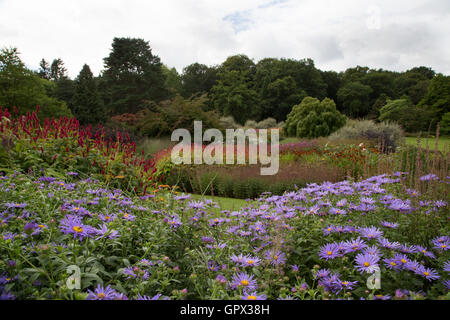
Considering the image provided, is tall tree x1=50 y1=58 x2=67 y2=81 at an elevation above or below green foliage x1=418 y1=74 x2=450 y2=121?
above

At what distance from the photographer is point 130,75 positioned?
27719 millimetres

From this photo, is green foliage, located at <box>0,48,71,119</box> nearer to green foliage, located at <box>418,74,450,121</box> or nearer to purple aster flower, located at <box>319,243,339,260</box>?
purple aster flower, located at <box>319,243,339,260</box>

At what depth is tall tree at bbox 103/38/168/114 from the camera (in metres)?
27.1

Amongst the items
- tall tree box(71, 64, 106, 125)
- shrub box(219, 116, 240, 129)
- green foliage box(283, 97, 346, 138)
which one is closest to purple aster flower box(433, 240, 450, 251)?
shrub box(219, 116, 240, 129)

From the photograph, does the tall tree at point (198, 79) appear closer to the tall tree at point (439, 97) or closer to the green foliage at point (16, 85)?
the tall tree at point (439, 97)

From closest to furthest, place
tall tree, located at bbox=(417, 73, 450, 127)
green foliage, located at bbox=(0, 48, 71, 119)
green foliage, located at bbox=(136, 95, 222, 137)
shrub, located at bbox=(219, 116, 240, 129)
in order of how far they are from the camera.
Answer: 1. green foliage, located at bbox=(0, 48, 71, 119)
2. green foliage, located at bbox=(136, 95, 222, 137)
3. shrub, located at bbox=(219, 116, 240, 129)
4. tall tree, located at bbox=(417, 73, 450, 127)

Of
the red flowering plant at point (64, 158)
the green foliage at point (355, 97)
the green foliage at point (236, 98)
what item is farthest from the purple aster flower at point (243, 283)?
the green foliage at point (355, 97)

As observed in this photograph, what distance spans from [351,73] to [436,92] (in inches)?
618

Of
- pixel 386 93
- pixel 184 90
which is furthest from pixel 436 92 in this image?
pixel 184 90

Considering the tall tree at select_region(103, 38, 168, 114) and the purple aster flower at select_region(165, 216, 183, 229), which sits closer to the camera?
the purple aster flower at select_region(165, 216, 183, 229)

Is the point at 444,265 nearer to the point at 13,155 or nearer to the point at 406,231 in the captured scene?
the point at 406,231

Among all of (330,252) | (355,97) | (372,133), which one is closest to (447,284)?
(330,252)

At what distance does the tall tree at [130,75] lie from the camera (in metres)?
27.1

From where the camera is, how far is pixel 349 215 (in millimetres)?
1888
